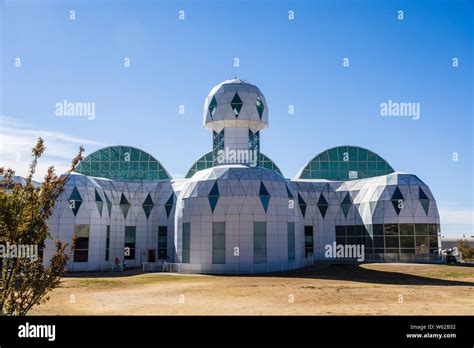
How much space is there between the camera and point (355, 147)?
210 ft

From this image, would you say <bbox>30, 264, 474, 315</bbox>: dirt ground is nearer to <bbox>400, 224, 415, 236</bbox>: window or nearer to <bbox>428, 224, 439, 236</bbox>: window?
<bbox>400, 224, 415, 236</bbox>: window

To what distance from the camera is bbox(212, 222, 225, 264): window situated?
36406 millimetres

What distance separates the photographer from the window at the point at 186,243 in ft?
125

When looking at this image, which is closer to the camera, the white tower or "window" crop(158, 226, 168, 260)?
the white tower

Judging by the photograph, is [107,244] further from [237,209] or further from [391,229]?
[391,229]

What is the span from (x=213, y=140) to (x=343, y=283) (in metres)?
27.2

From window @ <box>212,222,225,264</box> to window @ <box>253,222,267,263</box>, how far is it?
306 cm

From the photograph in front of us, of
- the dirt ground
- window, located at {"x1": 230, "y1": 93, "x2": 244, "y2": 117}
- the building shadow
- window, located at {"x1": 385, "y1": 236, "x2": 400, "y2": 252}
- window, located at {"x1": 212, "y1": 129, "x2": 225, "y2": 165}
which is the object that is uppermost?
window, located at {"x1": 230, "y1": 93, "x2": 244, "y2": 117}

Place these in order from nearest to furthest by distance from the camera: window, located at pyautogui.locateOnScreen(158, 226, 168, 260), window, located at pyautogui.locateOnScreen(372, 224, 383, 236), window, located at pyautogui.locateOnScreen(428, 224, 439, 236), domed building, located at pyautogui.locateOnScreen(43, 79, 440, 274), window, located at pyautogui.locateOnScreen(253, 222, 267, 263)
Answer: window, located at pyautogui.locateOnScreen(253, 222, 267, 263) < domed building, located at pyautogui.locateOnScreen(43, 79, 440, 274) < window, located at pyautogui.locateOnScreen(428, 224, 439, 236) < window, located at pyautogui.locateOnScreen(372, 224, 383, 236) < window, located at pyautogui.locateOnScreen(158, 226, 168, 260)

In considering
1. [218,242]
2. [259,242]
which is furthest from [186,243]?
[259,242]

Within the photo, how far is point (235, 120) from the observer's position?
47781 millimetres

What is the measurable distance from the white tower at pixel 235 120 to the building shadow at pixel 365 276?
56.1ft

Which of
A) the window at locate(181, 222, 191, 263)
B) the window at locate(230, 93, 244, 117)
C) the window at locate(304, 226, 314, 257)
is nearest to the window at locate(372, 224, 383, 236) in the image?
the window at locate(304, 226, 314, 257)
